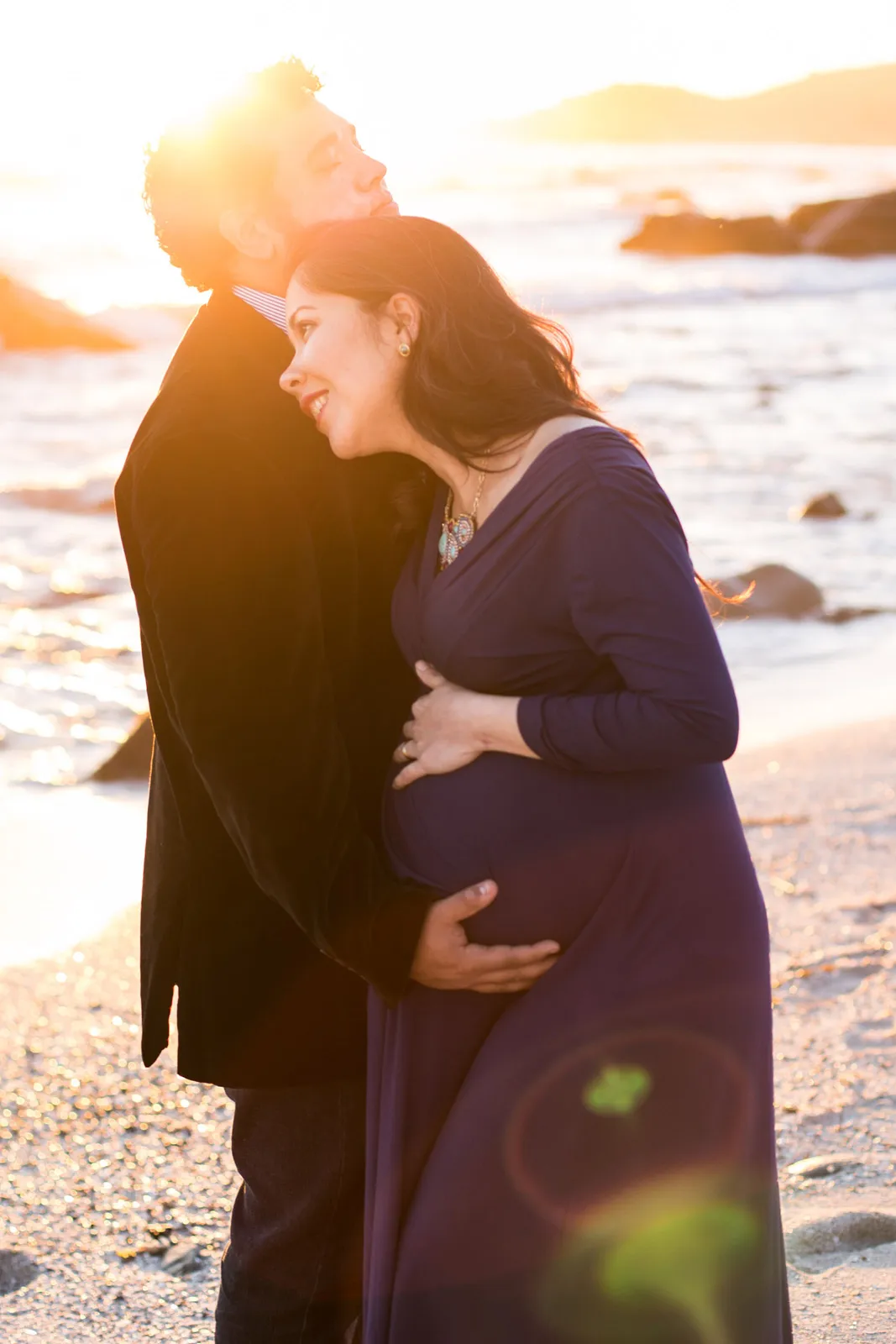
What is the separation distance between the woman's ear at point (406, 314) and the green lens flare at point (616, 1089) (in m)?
1.03

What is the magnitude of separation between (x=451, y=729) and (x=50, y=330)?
2228cm

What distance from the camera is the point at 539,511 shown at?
2.05m

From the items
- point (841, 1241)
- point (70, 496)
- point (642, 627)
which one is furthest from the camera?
point (70, 496)

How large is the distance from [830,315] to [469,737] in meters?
25.1

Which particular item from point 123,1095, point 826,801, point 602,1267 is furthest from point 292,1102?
point 826,801

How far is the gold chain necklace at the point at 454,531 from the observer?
223 centimetres

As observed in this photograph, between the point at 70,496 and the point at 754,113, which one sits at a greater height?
the point at 70,496

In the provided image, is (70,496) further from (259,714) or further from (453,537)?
(259,714)

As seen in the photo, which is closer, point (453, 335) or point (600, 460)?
point (600, 460)

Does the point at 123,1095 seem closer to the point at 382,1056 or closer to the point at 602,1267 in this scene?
the point at 382,1056

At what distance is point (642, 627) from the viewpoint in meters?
1.95

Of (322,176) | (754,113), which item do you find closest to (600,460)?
(322,176)

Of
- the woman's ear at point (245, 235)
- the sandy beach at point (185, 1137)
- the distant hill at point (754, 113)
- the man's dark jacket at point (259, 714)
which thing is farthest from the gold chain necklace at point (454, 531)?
the distant hill at point (754, 113)

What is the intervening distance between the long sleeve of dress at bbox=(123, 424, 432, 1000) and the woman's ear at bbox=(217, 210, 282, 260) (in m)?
0.41
